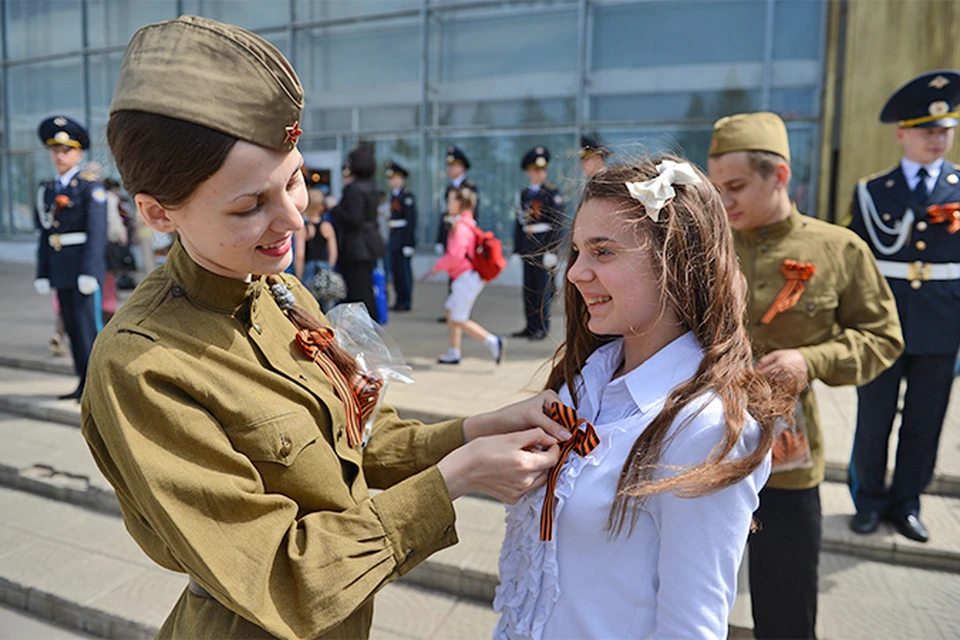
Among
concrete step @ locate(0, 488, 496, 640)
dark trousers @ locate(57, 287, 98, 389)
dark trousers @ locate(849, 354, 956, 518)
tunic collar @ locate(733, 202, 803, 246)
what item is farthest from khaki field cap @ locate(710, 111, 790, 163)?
dark trousers @ locate(57, 287, 98, 389)

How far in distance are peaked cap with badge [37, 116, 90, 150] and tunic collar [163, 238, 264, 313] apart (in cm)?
458

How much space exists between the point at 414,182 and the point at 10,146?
472 inches

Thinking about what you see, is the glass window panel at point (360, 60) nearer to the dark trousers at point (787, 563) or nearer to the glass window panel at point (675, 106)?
the glass window panel at point (675, 106)

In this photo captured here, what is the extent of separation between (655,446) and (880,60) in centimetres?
973

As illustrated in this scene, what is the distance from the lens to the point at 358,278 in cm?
673

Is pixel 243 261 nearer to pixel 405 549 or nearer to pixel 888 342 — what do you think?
pixel 405 549

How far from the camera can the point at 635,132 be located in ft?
37.4

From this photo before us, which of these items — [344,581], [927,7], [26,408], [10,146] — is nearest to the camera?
[344,581]

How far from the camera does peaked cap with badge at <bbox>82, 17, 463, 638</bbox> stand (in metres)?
1.02

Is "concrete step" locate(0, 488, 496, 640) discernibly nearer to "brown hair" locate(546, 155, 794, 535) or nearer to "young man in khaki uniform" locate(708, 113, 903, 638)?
"young man in khaki uniform" locate(708, 113, 903, 638)

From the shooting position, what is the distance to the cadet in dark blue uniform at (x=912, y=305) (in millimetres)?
3248

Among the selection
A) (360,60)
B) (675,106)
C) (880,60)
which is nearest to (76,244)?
(675,106)

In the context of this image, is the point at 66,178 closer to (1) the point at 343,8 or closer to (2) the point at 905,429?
(2) the point at 905,429

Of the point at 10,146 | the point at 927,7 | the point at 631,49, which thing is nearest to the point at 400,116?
the point at 631,49
